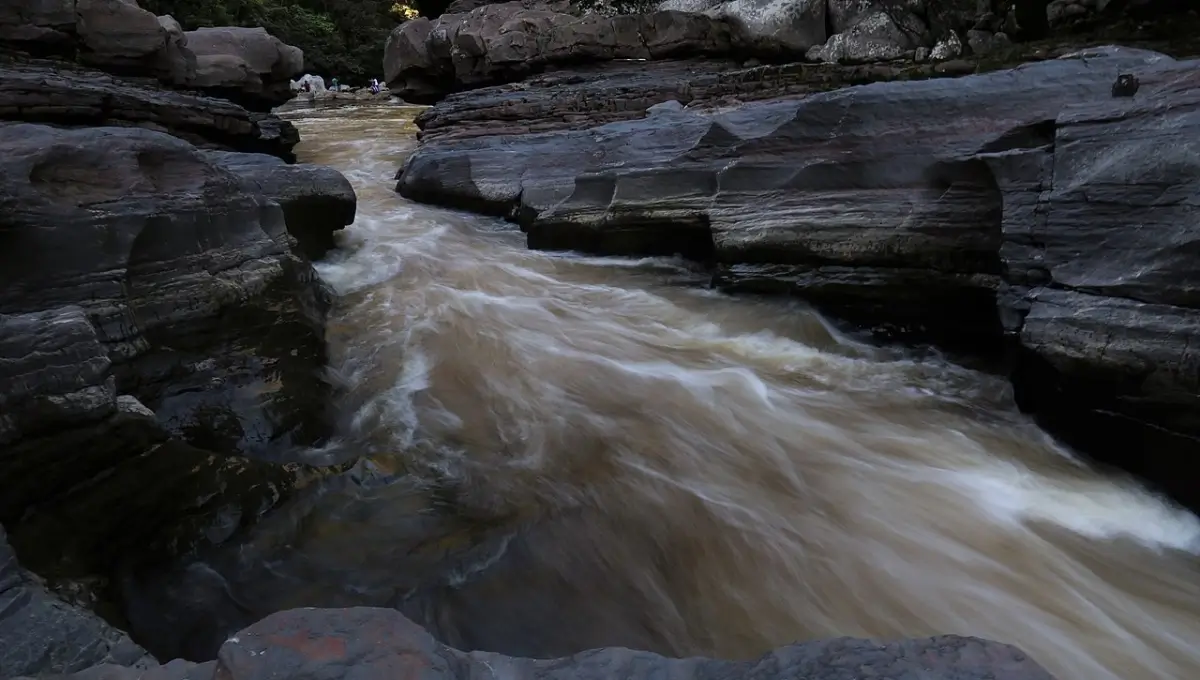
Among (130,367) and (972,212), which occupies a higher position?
(972,212)

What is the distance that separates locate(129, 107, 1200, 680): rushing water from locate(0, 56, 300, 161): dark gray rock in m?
5.13

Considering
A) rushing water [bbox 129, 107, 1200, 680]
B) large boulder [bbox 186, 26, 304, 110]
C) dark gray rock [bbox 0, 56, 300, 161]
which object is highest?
large boulder [bbox 186, 26, 304, 110]

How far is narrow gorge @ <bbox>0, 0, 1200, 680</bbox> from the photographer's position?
2604mm

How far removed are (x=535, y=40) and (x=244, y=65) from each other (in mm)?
5594

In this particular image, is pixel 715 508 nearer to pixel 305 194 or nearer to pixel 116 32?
pixel 305 194

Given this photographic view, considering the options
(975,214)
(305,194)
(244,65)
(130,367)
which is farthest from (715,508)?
(244,65)

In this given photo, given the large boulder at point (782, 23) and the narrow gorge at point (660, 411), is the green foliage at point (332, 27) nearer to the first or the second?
the large boulder at point (782, 23)

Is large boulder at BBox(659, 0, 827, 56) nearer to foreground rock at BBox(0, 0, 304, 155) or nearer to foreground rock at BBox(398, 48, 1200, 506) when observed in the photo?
foreground rock at BBox(398, 48, 1200, 506)

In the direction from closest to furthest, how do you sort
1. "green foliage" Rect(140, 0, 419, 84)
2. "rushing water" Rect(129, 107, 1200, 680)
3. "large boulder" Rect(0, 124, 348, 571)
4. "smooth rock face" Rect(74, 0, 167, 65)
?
"large boulder" Rect(0, 124, 348, 571) → "rushing water" Rect(129, 107, 1200, 680) → "smooth rock face" Rect(74, 0, 167, 65) → "green foliage" Rect(140, 0, 419, 84)

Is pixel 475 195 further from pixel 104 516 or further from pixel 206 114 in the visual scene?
pixel 104 516

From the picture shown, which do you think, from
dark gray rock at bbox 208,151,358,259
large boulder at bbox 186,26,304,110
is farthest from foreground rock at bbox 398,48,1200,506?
large boulder at bbox 186,26,304,110

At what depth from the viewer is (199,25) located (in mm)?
18375

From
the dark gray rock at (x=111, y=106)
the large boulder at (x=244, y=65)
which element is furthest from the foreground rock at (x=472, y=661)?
the large boulder at (x=244, y=65)

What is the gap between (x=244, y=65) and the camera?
13.3 meters
